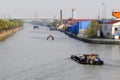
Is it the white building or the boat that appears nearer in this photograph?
the boat

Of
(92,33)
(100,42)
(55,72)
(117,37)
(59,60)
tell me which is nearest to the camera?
(55,72)

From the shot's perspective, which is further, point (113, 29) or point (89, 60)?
point (113, 29)

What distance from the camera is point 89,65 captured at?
12.7 m

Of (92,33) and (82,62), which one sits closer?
(82,62)

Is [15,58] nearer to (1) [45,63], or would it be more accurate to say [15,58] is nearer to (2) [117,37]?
(1) [45,63]

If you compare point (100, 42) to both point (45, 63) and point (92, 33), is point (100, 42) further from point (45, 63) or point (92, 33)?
point (45, 63)

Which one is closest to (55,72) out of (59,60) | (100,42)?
(59,60)

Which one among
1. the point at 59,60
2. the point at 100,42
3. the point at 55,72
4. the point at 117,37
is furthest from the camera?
the point at 117,37

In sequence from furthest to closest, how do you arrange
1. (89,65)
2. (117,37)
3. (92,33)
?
(92,33) < (117,37) < (89,65)

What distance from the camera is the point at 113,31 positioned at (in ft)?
79.5

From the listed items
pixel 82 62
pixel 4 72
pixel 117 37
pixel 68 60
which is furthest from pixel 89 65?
pixel 117 37

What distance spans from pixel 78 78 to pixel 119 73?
1.32 m

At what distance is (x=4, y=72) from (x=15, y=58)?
3304 mm

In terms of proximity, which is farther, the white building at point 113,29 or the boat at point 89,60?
the white building at point 113,29
